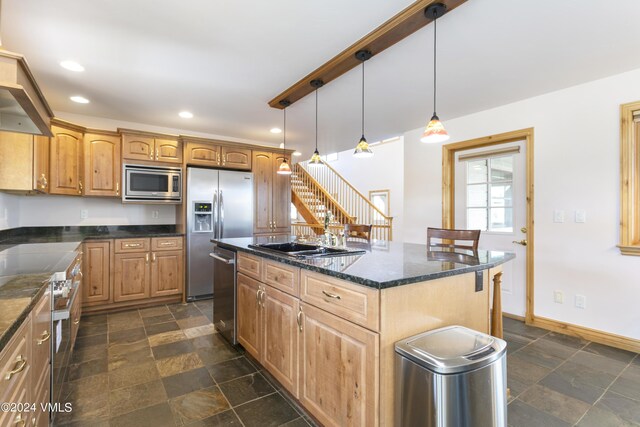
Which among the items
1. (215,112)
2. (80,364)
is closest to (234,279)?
(80,364)

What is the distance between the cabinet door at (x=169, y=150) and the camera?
4.10m

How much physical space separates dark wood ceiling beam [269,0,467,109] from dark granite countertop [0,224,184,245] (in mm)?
2668

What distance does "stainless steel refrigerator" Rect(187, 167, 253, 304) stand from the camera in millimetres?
4074

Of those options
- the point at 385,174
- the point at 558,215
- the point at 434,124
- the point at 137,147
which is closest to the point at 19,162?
the point at 137,147

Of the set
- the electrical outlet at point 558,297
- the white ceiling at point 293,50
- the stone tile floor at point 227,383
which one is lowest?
the stone tile floor at point 227,383

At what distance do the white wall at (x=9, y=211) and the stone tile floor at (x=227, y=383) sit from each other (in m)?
1.35

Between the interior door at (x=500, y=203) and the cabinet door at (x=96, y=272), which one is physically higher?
the interior door at (x=500, y=203)

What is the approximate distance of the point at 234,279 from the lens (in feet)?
8.53

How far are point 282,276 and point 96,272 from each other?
281 cm

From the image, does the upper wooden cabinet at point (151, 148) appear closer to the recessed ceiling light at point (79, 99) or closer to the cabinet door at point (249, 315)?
the recessed ceiling light at point (79, 99)

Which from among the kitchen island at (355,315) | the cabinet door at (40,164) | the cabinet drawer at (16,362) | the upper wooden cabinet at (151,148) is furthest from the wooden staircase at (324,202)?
the cabinet drawer at (16,362)

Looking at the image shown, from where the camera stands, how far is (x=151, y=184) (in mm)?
4016

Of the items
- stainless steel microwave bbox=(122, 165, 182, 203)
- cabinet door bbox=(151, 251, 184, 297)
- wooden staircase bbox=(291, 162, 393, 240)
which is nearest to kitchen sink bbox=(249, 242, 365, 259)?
cabinet door bbox=(151, 251, 184, 297)

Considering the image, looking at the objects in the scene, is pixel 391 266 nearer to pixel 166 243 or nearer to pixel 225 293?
pixel 225 293
